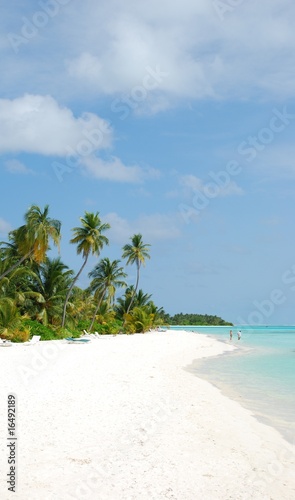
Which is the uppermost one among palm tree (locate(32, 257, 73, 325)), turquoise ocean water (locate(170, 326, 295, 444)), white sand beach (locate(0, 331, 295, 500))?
palm tree (locate(32, 257, 73, 325))

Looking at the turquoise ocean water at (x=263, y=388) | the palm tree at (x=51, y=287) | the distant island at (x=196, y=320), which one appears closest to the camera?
the turquoise ocean water at (x=263, y=388)

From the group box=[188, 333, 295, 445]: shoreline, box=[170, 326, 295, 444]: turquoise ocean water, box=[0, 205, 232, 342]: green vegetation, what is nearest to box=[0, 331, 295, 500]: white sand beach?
box=[188, 333, 295, 445]: shoreline

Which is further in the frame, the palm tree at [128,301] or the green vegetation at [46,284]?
the palm tree at [128,301]

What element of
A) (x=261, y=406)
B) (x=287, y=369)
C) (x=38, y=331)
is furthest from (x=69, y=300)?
(x=261, y=406)

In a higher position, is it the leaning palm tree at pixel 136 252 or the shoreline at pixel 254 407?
the leaning palm tree at pixel 136 252

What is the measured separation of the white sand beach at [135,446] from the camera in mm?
5281

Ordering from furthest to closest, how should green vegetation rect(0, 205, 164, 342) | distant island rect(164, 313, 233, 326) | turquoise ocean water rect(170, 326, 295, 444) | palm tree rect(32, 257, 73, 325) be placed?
distant island rect(164, 313, 233, 326), palm tree rect(32, 257, 73, 325), green vegetation rect(0, 205, 164, 342), turquoise ocean water rect(170, 326, 295, 444)

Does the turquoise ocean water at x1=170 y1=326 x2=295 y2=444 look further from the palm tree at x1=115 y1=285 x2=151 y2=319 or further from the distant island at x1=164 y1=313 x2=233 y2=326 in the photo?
the distant island at x1=164 y1=313 x2=233 y2=326

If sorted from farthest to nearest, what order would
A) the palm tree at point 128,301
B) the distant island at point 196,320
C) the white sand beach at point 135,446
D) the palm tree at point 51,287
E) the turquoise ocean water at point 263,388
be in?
the distant island at point 196,320
the palm tree at point 128,301
the palm tree at point 51,287
the turquoise ocean water at point 263,388
the white sand beach at point 135,446

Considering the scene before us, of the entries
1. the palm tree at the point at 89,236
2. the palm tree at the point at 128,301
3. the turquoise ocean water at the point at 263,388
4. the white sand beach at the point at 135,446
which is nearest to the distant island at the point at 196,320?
the palm tree at the point at 128,301

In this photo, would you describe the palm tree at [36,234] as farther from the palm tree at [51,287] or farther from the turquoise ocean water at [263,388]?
the turquoise ocean water at [263,388]

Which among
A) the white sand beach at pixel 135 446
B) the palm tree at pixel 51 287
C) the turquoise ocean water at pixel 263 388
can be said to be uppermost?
the palm tree at pixel 51 287

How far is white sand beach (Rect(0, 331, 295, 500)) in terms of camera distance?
528cm

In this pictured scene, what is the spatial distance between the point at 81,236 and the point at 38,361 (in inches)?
962
